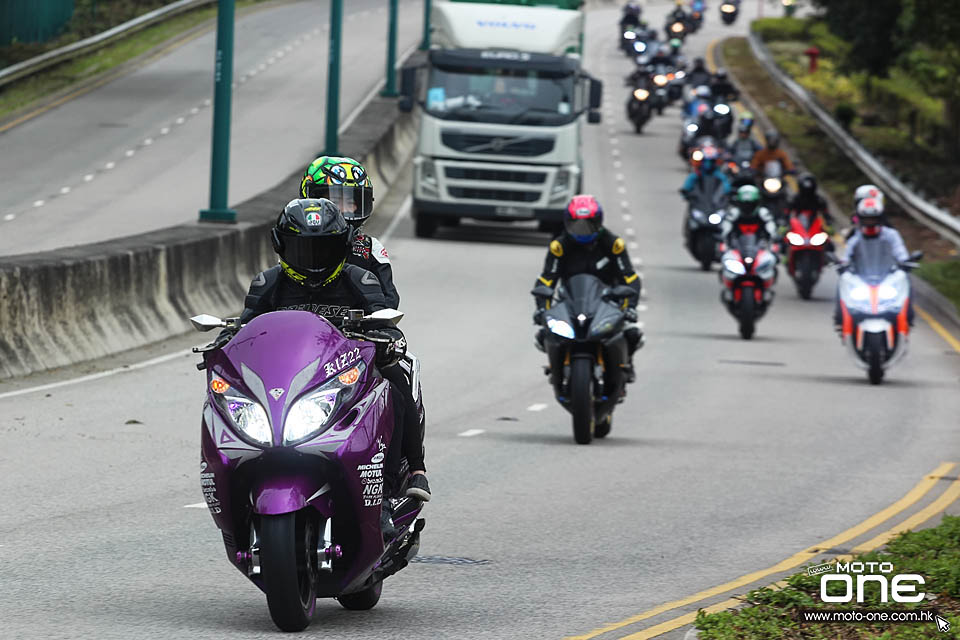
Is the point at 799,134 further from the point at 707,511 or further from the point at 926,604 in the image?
the point at 926,604

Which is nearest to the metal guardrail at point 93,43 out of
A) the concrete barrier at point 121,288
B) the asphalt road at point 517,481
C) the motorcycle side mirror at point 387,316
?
the concrete barrier at point 121,288

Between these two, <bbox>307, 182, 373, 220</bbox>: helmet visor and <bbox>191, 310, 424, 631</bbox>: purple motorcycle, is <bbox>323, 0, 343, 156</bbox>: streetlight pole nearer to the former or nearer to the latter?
<bbox>307, 182, 373, 220</bbox>: helmet visor

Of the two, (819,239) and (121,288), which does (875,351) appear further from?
(819,239)

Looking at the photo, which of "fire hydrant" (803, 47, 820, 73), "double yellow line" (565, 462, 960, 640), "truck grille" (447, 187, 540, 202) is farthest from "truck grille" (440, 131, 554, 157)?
"fire hydrant" (803, 47, 820, 73)

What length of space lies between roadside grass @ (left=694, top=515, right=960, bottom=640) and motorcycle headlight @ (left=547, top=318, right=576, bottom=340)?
19.4ft

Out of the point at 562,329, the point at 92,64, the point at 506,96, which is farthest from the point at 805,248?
the point at 92,64

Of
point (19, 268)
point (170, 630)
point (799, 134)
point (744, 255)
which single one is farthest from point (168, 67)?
point (170, 630)

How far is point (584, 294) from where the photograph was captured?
49.6ft

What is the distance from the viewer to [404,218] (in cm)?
3669

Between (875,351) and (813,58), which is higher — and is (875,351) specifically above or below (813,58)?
above

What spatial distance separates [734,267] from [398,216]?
13444 mm

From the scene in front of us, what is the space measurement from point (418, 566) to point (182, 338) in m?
10.5

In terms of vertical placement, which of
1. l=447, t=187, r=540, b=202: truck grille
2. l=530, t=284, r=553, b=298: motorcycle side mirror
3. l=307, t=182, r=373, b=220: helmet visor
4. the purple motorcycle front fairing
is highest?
l=307, t=182, r=373, b=220: helmet visor

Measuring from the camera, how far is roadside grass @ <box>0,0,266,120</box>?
4694 centimetres
